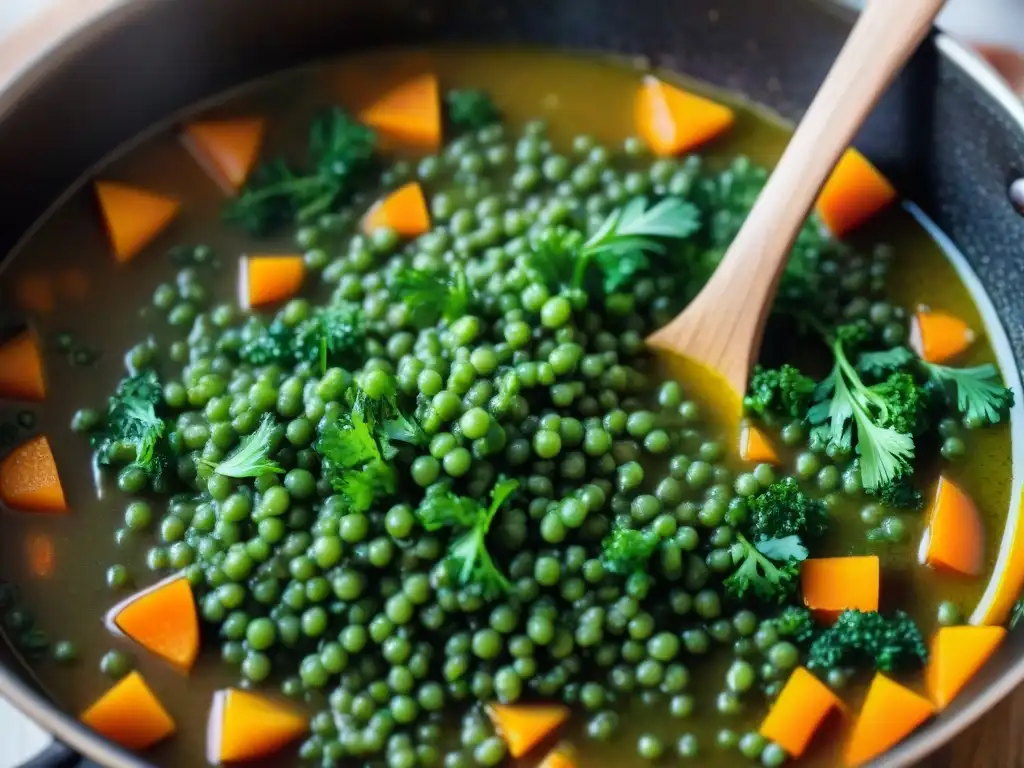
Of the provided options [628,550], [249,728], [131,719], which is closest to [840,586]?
[628,550]

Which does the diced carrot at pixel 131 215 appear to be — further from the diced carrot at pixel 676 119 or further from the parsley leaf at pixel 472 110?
the diced carrot at pixel 676 119

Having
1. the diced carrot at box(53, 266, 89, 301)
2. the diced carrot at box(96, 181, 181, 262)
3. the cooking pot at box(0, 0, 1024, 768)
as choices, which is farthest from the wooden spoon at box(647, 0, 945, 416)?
the diced carrot at box(53, 266, 89, 301)

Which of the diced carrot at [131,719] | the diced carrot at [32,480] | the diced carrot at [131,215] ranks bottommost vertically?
the diced carrot at [131,719]

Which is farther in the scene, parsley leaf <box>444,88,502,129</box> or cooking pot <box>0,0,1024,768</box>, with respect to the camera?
parsley leaf <box>444,88,502,129</box>

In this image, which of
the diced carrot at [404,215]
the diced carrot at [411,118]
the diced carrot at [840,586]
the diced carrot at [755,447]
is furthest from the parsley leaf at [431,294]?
the diced carrot at [840,586]

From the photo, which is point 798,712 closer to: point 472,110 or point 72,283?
point 472,110

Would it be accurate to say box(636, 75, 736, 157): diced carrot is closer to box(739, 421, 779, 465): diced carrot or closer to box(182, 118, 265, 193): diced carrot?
box(739, 421, 779, 465): diced carrot

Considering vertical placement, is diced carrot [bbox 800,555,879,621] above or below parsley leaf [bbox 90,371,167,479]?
above
